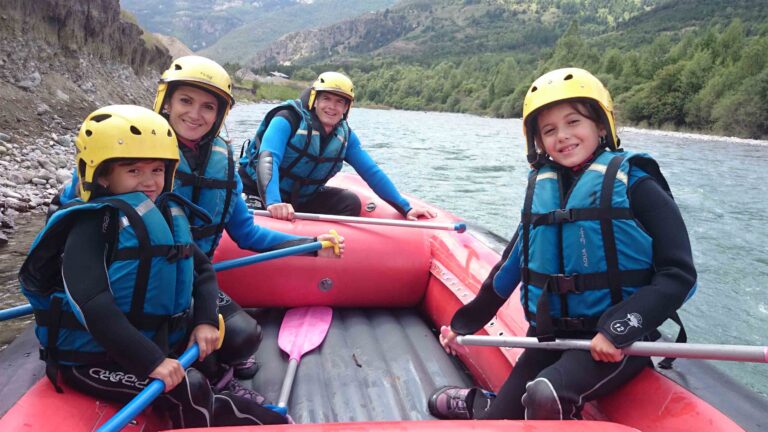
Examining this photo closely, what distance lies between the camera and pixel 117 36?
19984mm

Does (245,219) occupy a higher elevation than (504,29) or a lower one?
lower

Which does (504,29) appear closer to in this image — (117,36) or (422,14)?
(422,14)

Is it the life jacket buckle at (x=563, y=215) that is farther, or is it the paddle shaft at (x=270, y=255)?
the paddle shaft at (x=270, y=255)

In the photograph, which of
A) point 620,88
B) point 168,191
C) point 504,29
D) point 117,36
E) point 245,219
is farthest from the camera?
point 504,29

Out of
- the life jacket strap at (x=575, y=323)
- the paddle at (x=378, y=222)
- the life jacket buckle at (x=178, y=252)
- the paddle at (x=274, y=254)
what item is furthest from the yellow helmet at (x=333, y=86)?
the life jacket strap at (x=575, y=323)

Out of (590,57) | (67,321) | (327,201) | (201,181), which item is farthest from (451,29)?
(67,321)

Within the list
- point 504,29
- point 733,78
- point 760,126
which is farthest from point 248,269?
point 504,29

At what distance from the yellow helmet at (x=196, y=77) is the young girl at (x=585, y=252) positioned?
A: 4.50 feet

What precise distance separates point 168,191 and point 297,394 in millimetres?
1152

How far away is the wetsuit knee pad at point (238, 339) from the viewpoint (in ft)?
7.66

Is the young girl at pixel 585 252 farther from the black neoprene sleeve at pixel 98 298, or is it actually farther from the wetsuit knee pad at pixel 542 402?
the black neoprene sleeve at pixel 98 298

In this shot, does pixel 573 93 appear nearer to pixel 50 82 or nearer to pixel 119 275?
pixel 119 275

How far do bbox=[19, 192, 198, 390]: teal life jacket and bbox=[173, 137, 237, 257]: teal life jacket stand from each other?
0.68 meters

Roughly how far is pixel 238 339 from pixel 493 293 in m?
1.12
